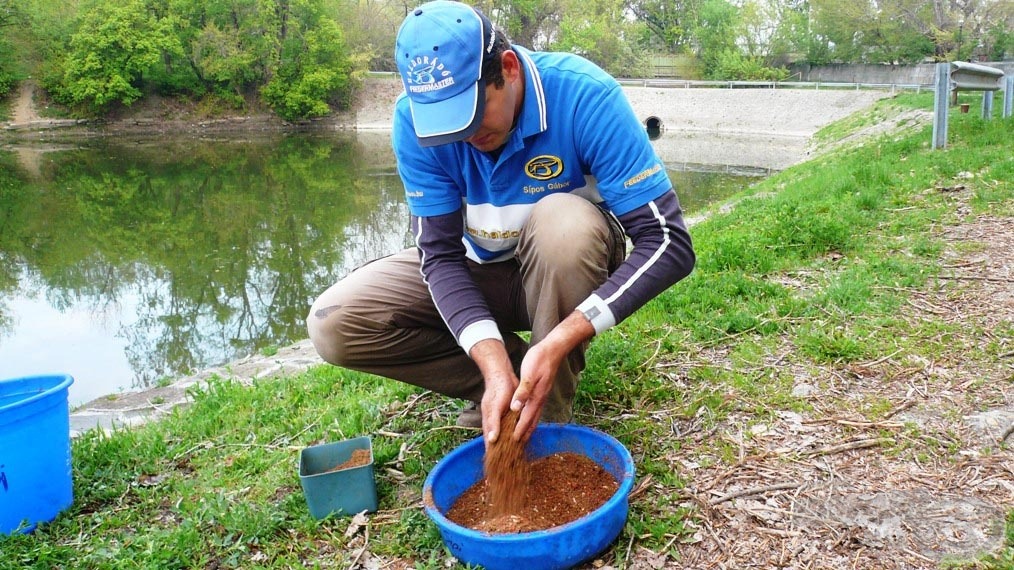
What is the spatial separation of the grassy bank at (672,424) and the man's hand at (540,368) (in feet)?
1.36

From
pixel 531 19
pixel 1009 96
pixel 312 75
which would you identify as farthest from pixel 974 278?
pixel 531 19

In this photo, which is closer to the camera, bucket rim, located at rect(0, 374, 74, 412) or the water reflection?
bucket rim, located at rect(0, 374, 74, 412)

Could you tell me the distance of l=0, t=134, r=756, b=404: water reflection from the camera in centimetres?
756

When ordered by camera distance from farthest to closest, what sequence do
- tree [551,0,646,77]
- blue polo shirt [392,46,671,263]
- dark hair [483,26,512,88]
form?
tree [551,0,646,77]
blue polo shirt [392,46,671,263]
dark hair [483,26,512,88]

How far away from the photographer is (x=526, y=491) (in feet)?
7.27

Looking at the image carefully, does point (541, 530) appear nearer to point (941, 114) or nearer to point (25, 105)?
point (941, 114)

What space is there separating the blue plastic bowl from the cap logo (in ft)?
3.44

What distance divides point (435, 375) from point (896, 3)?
46.1 metres

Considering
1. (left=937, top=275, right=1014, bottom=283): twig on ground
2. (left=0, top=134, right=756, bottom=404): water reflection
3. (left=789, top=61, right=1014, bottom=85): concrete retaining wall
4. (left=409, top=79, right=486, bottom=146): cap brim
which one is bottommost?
(left=0, top=134, right=756, bottom=404): water reflection

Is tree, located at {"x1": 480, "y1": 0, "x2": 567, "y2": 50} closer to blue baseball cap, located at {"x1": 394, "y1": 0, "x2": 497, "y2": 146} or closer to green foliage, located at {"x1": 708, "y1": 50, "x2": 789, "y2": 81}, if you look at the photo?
green foliage, located at {"x1": 708, "y1": 50, "x2": 789, "y2": 81}

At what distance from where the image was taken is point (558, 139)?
7.73 ft

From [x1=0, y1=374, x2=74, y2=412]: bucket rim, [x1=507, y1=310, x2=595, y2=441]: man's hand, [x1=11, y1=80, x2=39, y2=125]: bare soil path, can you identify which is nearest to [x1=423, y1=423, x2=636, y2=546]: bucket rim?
[x1=507, y1=310, x2=595, y2=441]: man's hand

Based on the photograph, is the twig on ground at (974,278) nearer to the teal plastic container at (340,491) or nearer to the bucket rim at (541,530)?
the bucket rim at (541,530)

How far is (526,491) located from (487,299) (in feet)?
2.49
